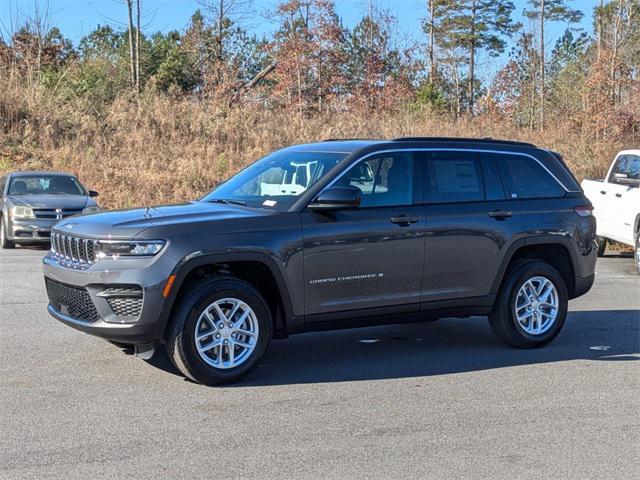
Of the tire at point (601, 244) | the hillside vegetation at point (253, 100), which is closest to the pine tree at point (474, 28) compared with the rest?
the hillside vegetation at point (253, 100)

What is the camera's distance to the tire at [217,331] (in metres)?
6.57

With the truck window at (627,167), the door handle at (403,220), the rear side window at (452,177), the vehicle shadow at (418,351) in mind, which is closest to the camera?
the vehicle shadow at (418,351)

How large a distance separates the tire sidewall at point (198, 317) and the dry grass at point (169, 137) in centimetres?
1712

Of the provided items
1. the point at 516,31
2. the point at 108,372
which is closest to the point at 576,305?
the point at 108,372

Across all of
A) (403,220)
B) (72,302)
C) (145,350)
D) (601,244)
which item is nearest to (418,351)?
(403,220)

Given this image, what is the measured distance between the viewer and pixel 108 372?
7105mm

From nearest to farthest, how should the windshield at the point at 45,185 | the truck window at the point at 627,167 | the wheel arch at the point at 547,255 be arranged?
the wheel arch at the point at 547,255
the truck window at the point at 627,167
the windshield at the point at 45,185

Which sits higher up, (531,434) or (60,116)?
(60,116)

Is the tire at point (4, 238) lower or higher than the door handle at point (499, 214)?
lower

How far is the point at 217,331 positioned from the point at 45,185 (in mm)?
12611

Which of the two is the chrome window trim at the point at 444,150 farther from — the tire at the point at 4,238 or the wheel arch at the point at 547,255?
the tire at the point at 4,238

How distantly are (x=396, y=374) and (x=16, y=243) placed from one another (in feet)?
39.4

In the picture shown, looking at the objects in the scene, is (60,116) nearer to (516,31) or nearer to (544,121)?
(544,121)

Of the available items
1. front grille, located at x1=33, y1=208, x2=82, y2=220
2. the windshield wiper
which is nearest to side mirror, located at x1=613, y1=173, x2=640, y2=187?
the windshield wiper
